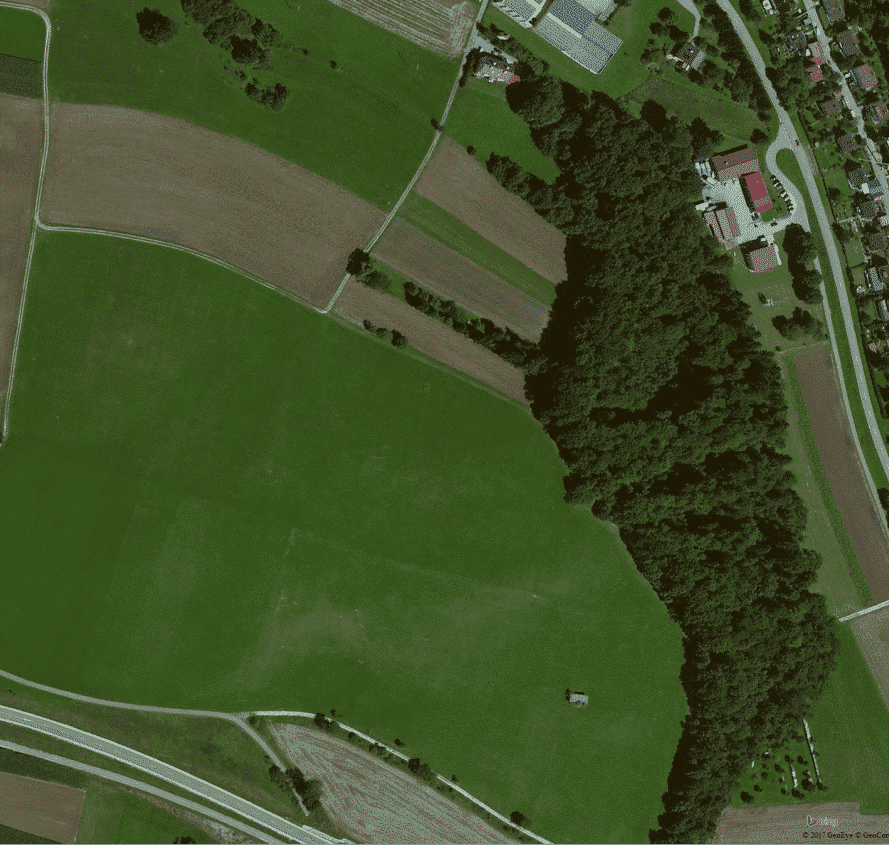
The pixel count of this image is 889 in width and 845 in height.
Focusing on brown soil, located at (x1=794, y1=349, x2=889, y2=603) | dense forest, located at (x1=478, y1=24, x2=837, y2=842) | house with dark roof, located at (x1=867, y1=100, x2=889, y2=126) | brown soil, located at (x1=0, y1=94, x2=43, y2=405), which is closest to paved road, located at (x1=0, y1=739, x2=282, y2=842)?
brown soil, located at (x1=0, y1=94, x2=43, y2=405)

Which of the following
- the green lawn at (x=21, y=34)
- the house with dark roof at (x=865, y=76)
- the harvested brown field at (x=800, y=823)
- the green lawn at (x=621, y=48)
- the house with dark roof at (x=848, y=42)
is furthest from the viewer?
the harvested brown field at (x=800, y=823)

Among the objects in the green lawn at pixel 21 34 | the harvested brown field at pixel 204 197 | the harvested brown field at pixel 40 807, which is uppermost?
the green lawn at pixel 21 34

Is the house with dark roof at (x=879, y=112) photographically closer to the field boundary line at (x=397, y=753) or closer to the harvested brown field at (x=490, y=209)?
the harvested brown field at (x=490, y=209)

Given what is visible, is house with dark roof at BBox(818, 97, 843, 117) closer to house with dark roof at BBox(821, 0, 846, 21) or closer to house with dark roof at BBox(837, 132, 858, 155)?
house with dark roof at BBox(837, 132, 858, 155)

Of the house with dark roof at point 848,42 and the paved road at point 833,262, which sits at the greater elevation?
the house with dark roof at point 848,42

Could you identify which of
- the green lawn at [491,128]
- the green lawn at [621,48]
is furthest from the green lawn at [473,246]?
the green lawn at [621,48]

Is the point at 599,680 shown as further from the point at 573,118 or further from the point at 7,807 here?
the point at 7,807

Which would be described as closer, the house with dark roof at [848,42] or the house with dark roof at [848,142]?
the house with dark roof at [848,42]
